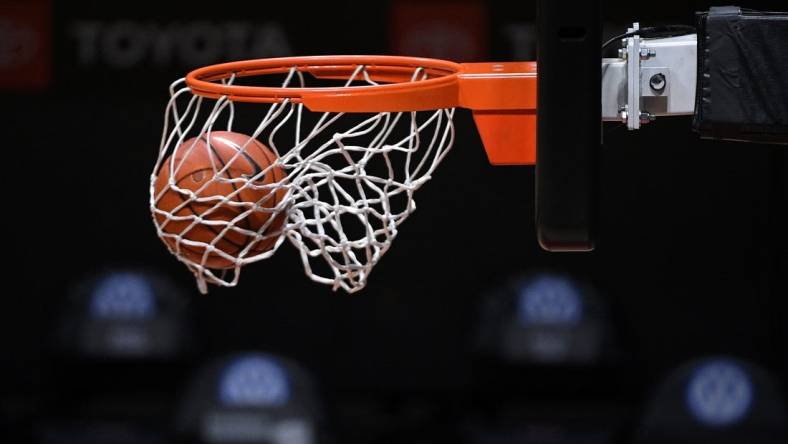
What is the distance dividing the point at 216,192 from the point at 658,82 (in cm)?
A: 66

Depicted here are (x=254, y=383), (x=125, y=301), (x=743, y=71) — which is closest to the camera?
Result: (x=743, y=71)

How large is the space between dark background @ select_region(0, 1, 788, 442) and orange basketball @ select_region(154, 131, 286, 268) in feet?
7.25

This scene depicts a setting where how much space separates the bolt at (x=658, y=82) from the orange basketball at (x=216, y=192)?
566 millimetres

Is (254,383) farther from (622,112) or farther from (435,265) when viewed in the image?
(622,112)

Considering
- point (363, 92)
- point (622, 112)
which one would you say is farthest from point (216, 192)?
point (622, 112)

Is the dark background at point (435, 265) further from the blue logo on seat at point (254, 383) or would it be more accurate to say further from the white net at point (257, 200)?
the white net at point (257, 200)

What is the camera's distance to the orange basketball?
1908mm

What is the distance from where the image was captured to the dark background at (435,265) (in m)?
4.19

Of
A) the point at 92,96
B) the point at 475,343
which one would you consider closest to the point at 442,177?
the point at 475,343

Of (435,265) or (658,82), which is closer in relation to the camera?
(658,82)

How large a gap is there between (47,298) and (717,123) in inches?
119

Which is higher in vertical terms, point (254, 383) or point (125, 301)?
point (125, 301)

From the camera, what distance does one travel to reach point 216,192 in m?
1.91

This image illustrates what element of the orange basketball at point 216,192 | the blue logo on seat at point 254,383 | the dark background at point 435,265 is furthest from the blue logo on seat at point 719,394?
the orange basketball at point 216,192
